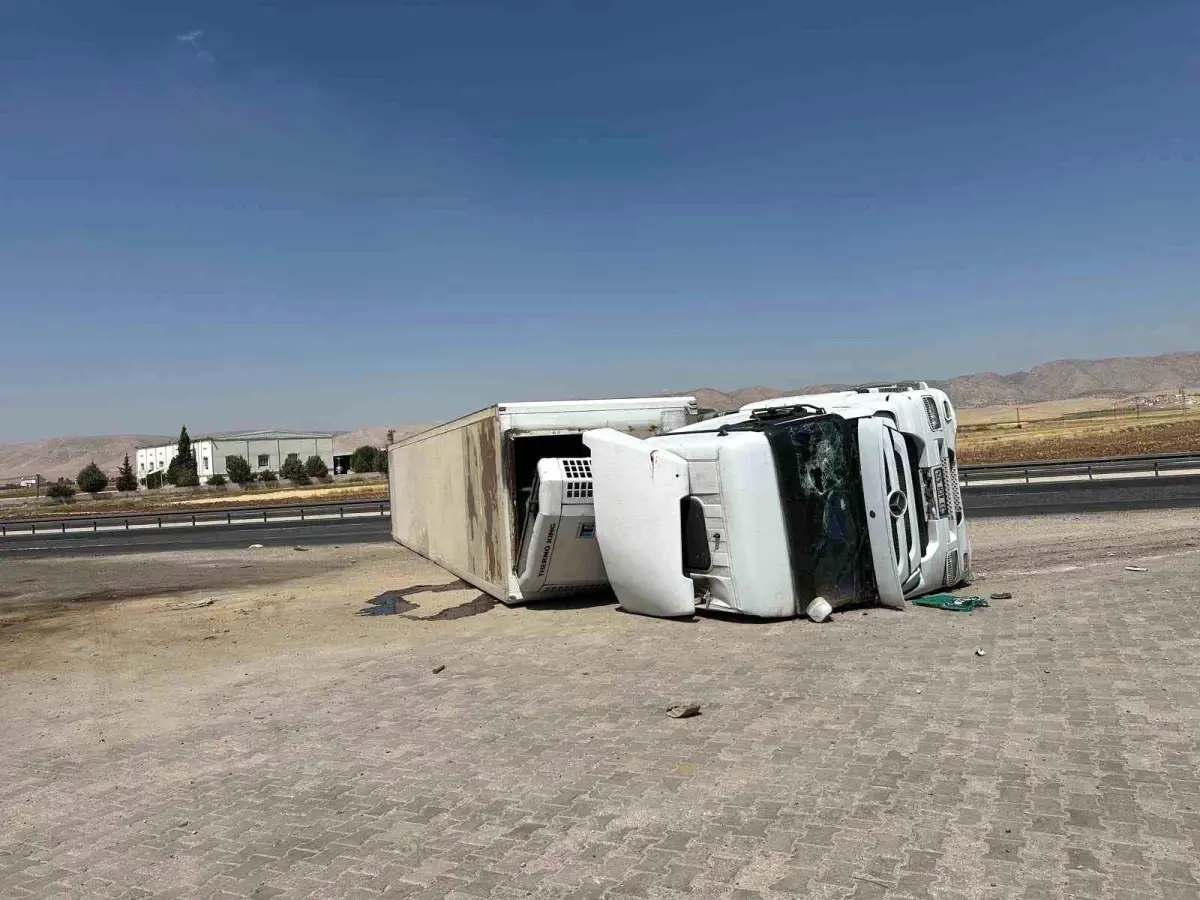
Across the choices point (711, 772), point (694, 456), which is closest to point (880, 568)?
point (694, 456)

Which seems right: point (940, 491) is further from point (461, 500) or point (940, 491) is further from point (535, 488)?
point (461, 500)

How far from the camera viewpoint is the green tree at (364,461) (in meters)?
99.9

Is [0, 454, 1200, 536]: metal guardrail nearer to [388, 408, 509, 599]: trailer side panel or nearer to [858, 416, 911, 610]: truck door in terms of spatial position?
[388, 408, 509, 599]: trailer side panel

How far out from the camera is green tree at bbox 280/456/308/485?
84.7 m

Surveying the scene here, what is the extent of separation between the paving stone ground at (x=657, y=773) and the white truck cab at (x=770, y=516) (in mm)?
711

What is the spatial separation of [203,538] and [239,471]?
232 feet

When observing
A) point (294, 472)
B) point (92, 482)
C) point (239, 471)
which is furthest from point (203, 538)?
point (92, 482)

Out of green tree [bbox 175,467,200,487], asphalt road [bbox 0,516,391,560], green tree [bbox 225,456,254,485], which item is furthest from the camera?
green tree [bbox 175,467,200,487]

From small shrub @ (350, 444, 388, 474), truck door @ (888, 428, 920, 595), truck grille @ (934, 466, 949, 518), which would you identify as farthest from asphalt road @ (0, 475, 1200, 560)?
small shrub @ (350, 444, 388, 474)

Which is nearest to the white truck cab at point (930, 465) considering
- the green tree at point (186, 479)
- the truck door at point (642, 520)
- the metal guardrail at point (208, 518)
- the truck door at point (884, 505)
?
the truck door at point (884, 505)

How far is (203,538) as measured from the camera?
2728cm

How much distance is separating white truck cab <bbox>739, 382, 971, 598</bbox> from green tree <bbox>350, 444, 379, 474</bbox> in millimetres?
92998

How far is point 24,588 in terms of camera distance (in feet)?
55.2

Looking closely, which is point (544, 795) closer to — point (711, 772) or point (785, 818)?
point (711, 772)
